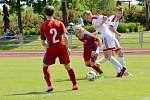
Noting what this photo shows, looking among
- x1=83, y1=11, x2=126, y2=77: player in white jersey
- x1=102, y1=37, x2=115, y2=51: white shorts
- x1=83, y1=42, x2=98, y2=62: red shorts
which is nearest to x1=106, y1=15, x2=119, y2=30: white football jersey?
x1=83, y1=11, x2=126, y2=77: player in white jersey

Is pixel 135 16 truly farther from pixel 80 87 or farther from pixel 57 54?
pixel 57 54

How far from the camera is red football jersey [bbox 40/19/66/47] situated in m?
12.5

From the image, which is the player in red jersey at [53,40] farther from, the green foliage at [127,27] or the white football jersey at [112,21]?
the green foliage at [127,27]

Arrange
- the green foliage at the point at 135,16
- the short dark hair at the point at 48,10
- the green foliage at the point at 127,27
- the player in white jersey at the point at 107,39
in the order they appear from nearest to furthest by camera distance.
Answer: the short dark hair at the point at 48,10 < the player in white jersey at the point at 107,39 < the green foliage at the point at 127,27 < the green foliage at the point at 135,16

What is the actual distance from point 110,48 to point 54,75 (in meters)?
2.33

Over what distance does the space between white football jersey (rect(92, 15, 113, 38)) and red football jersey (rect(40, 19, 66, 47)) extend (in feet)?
10.4

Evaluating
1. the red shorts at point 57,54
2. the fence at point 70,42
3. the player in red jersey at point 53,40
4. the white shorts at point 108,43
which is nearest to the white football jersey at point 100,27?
the white shorts at point 108,43

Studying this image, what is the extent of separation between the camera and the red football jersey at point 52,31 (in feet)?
41.2

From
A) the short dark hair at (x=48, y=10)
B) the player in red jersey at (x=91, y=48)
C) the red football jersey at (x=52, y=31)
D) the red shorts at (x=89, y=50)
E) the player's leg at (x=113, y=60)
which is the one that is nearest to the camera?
the short dark hair at (x=48, y=10)

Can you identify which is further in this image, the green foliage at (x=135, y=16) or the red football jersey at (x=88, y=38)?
the green foliage at (x=135, y=16)

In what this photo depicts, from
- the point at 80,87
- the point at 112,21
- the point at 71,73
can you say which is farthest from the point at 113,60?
the point at 71,73

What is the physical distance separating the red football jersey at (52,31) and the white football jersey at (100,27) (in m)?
3.18

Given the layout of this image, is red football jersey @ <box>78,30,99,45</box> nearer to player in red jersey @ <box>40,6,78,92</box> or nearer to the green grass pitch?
the green grass pitch

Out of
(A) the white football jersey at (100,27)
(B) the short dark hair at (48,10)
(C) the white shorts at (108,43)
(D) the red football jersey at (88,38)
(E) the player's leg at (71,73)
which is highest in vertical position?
A: (B) the short dark hair at (48,10)
